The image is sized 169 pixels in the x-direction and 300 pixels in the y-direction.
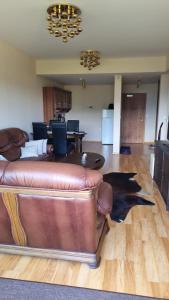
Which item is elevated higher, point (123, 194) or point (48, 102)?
point (48, 102)

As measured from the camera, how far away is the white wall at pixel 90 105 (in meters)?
8.77

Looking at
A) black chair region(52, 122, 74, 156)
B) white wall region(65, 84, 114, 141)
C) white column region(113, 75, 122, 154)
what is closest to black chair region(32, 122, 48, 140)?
black chair region(52, 122, 74, 156)

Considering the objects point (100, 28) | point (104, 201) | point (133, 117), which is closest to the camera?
point (104, 201)

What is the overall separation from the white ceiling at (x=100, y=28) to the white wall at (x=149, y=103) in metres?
3.42

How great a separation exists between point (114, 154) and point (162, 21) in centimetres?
397

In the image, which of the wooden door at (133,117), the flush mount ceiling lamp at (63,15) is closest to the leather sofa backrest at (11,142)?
the flush mount ceiling lamp at (63,15)

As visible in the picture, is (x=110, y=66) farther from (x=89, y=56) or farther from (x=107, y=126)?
(x=107, y=126)

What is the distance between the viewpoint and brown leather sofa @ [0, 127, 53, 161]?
3.80 meters

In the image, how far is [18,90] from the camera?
4.97m

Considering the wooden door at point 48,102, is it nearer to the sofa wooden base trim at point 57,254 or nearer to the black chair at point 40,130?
the black chair at point 40,130

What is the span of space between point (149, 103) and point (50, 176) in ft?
25.8

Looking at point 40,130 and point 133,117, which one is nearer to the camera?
point 40,130

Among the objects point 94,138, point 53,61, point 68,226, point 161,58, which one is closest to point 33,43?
point 53,61

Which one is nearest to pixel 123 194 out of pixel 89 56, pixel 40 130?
pixel 40 130
